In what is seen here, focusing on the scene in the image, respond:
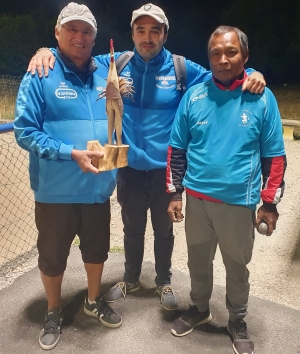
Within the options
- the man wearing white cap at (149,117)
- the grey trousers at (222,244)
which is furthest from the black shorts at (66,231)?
the grey trousers at (222,244)

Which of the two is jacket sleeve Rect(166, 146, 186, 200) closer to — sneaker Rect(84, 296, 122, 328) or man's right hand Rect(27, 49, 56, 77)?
man's right hand Rect(27, 49, 56, 77)

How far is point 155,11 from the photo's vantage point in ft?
6.91

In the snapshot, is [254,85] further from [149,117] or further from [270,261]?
[270,261]

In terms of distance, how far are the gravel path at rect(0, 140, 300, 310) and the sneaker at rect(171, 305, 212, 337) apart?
62 cm

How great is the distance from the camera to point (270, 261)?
3352mm

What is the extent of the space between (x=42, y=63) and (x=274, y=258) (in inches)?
99.2

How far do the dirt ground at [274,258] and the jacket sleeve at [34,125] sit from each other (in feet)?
5.71

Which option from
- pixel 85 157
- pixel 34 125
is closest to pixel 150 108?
pixel 85 157

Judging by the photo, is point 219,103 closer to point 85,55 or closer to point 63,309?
point 85,55

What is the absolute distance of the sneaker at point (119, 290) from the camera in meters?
2.69

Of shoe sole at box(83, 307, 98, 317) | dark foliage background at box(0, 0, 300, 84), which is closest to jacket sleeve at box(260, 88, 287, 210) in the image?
shoe sole at box(83, 307, 98, 317)

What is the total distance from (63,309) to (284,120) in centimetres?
662

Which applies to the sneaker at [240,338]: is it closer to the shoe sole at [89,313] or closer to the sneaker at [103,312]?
the sneaker at [103,312]

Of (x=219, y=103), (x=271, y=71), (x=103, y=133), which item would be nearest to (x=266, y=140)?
(x=219, y=103)
